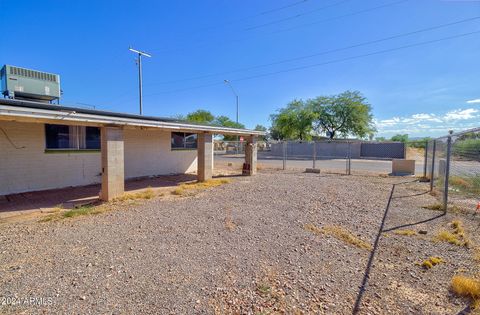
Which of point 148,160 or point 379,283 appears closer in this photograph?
point 379,283

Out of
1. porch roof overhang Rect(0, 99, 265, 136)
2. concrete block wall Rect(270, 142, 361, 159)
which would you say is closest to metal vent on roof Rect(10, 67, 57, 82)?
porch roof overhang Rect(0, 99, 265, 136)

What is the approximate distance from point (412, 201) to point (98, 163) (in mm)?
11423

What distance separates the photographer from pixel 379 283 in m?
3.02

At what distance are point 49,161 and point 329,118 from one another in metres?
32.1

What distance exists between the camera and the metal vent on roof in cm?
934

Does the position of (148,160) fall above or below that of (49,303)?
above

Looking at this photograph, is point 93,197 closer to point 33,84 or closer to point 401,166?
point 33,84

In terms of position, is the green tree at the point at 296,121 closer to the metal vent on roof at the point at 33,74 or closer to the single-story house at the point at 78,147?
the single-story house at the point at 78,147

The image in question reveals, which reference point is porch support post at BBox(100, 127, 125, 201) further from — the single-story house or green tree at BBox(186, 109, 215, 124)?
green tree at BBox(186, 109, 215, 124)

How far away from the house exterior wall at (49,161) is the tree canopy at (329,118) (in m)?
25.3

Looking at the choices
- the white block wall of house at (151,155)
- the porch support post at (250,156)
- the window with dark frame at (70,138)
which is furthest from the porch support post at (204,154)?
the window with dark frame at (70,138)

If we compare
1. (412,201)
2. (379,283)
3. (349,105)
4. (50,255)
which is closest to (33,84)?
(50,255)

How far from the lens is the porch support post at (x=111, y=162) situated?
697 centimetres

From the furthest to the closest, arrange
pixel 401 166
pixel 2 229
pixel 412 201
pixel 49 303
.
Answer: pixel 401 166
pixel 412 201
pixel 2 229
pixel 49 303
